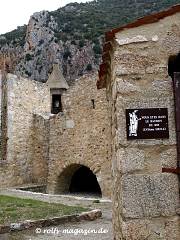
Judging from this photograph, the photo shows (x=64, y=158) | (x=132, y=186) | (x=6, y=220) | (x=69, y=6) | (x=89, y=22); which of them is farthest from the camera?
(x=69, y=6)

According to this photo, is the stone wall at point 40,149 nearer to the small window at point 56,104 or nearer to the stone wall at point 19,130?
the stone wall at point 19,130

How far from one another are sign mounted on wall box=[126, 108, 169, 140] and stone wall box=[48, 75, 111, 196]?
32.9 ft

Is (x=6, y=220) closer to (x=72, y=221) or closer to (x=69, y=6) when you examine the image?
(x=72, y=221)

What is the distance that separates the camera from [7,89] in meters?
16.9

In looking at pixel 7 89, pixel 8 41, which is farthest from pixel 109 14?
pixel 7 89

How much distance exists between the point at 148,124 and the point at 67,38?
42.3 meters

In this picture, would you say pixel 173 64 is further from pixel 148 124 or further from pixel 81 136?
pixel 81 136

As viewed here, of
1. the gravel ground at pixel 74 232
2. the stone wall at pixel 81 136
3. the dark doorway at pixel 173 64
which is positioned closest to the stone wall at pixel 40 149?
the stone wall at pixel 81 136

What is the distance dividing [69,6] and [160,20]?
5298 centimetres

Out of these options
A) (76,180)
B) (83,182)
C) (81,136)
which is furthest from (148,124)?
(83,182)

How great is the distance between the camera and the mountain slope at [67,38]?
43.7m

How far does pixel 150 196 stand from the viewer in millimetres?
4031

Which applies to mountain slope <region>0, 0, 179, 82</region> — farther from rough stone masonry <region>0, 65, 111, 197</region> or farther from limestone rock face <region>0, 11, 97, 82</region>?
rough stone masonry <region>0, 65, 111, 197</region>

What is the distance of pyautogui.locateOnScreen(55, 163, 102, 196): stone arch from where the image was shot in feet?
53.4
